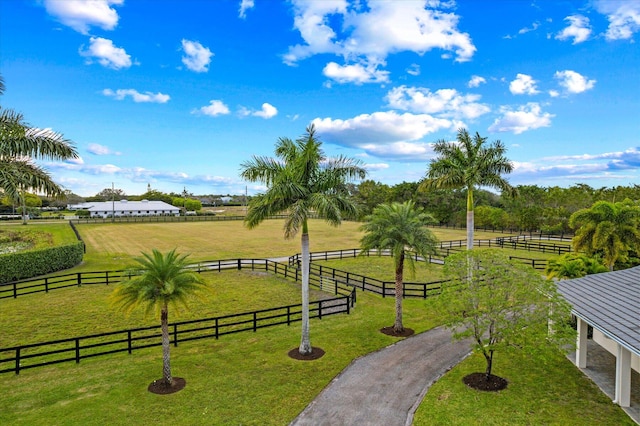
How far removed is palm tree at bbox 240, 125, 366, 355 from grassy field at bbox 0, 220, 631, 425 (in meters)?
2.32

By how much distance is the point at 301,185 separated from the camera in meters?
14.8

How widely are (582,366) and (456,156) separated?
44.8ft

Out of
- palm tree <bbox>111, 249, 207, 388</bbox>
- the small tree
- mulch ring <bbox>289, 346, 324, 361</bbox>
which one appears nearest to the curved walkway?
mulch ring <bbox>289, 346, 324, 361</bbox>

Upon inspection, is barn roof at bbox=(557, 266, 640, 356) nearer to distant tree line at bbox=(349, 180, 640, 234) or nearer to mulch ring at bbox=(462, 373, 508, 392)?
mulch ring at bbox=(462, 373, 508, 392)

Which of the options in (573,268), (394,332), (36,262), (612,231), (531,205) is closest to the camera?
(394,332)

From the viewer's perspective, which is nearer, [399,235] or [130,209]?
[399,235]

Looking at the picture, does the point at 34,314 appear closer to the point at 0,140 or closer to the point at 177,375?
the point at 0,140

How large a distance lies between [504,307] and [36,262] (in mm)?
32232

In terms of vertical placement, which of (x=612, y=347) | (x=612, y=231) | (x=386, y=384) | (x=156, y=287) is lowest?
(x=386, y=384)

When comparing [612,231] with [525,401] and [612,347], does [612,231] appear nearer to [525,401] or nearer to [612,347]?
[612,347]

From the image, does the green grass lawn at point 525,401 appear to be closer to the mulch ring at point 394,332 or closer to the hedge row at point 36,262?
the mulch ring at point 394,332

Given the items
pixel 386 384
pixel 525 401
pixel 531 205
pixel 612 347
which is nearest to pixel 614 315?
pixel 612 347

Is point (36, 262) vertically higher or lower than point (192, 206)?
lower

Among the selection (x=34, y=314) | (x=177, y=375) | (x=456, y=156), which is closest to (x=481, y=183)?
(x=456, y=156)
